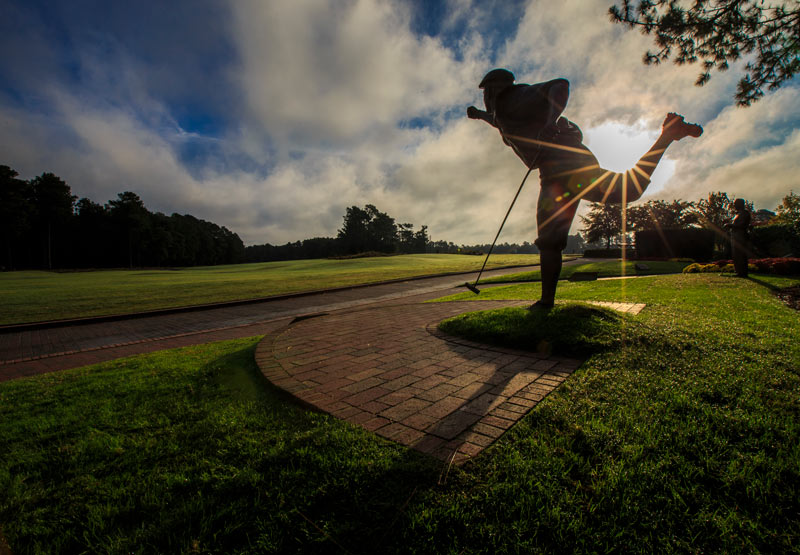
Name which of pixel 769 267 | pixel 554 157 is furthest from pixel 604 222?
pixel 554 157

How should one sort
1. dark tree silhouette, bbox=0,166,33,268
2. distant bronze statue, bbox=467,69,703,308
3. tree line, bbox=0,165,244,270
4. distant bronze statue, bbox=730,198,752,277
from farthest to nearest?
tree line, bbox=0,165,244,270, dark tree silhouette, bbox=0,166,33,268, distant bronze statue, bbox=730,198,752,277, distant bronze statue, bbox=467,69,703,308

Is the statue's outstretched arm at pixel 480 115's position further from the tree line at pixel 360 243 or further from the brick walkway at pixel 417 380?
the tree line at pixel 360 243

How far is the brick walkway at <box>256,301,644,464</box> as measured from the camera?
2041 mm

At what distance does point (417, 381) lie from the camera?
2848mm

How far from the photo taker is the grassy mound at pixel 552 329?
3381 millimetres

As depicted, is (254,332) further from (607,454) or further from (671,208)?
(671,208)

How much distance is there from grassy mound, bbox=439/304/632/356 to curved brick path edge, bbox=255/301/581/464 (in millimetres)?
185

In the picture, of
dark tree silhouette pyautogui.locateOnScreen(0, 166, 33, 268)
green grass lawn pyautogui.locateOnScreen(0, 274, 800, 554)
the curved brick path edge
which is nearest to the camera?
green grass lawn pyautogui.locateOnScreen(0, 274, 800, 554)

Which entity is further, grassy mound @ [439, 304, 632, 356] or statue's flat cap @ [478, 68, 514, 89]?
statue's flat cap @ [478, 68, 514, 89]

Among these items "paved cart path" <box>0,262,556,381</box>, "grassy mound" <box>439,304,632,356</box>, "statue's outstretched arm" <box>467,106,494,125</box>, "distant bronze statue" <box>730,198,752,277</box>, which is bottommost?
"paved cart path" <box>0,262,556,381</box>

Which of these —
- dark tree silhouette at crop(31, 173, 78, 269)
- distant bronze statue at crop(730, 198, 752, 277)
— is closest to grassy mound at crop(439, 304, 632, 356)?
distant bronze statue at crop(730, 198, 752, 277)

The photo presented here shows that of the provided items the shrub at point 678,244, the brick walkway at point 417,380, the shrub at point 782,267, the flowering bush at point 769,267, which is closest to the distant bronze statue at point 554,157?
the brick walkway at point 417,380

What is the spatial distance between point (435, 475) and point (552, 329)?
2.60m

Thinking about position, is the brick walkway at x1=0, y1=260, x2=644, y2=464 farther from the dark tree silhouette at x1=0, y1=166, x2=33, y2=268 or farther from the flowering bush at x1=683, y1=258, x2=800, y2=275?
the dark tree silhouette at x1=0, y1=166, x2=33, y2=268
